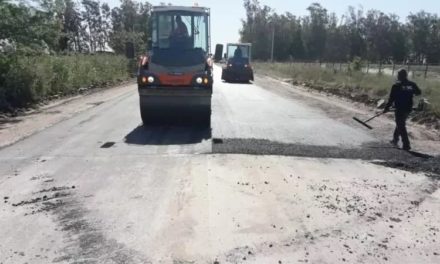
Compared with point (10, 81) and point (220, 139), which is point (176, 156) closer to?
point (220, 139)

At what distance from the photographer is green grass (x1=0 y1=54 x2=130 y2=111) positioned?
17.2m

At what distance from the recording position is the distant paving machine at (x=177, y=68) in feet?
40.3

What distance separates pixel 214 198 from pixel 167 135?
5.04 meters

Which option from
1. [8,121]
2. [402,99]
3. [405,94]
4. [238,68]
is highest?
[405,94]

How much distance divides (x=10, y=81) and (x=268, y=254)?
1421 cm

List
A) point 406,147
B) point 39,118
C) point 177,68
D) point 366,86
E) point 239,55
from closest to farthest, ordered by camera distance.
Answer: point 406,147 < point 177,68 < point 39,118 < point 366,86 < point 239,55

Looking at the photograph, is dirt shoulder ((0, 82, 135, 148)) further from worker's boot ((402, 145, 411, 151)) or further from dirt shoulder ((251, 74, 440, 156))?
worker's boot ((402, 145, 411, 151))

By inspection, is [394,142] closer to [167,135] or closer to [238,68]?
[167,135]

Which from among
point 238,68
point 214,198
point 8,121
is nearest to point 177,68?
point 8,121

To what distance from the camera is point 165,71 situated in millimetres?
12312

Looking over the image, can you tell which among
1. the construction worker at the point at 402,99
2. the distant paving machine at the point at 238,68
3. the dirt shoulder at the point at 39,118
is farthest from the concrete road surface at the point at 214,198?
the distant paving machine at the point at 238,68

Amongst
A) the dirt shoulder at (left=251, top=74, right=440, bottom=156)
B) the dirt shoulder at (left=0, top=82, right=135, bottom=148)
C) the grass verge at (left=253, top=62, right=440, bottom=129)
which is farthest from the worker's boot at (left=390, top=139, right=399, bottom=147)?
the dirt shoulder at (left=0, top=82, right=135, bottom=148)

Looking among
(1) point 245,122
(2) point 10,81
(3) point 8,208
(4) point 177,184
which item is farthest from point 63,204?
(2) point 10,81

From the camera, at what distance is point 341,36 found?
107m
